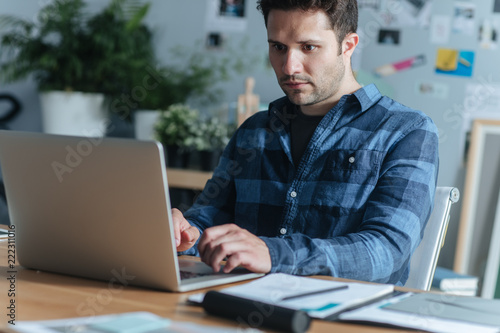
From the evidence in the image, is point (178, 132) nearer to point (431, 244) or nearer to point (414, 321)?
point (431, 244)

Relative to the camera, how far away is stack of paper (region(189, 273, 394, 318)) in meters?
0.80

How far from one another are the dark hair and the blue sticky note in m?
0.87

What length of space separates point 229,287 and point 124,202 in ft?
0.60

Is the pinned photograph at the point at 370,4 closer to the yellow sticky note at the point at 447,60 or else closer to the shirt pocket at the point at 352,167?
the yellow sticky note at the point at 447,60

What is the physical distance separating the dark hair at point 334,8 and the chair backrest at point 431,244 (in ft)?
1.38

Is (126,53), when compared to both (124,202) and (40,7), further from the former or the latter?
(124,202)

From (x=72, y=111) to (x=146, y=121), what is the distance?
36 centimetres

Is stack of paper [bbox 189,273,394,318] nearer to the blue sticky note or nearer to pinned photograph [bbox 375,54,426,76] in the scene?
the blue sticky note

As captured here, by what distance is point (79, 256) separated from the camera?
963mm

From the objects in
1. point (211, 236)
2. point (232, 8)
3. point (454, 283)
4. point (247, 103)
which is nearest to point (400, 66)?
point (247, 103)

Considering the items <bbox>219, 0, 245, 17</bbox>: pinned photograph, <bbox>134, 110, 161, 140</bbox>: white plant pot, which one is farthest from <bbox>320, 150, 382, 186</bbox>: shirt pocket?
<bbox>219, 0, 245, 17</bbox>: pinned photograph

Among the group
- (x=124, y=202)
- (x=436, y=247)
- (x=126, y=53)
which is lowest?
(x=436, y=247)

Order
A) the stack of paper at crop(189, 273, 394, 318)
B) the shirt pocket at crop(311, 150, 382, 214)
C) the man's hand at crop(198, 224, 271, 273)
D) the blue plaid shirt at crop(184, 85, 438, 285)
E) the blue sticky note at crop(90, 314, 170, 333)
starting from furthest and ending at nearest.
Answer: the shirt pocket at crop(311, 150, 382, 214) → the blue plaid shirt at crop(184, 85, 438, 285) → the man's hand at crop(198, 224, 271, 273) → the stack of paper at crop(189, 273, 394, 318) → the blue sticky note at crop(90, 314, 170, 333)

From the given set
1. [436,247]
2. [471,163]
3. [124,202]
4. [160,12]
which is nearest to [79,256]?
[124,202]
